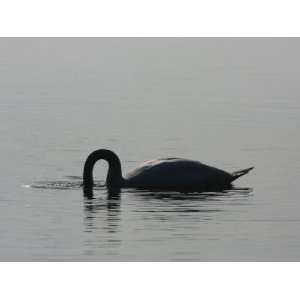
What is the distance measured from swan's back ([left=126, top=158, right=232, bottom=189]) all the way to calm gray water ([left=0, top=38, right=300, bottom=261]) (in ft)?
1.22

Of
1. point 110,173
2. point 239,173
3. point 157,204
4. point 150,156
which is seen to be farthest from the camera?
point 150,156

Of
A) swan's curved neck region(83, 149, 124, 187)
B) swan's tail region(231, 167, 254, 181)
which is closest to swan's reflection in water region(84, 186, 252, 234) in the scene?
swan's curved neck region(83, 149, 124, 187)

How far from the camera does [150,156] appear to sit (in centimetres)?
2477

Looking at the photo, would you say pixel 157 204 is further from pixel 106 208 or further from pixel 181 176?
pixel 181 176

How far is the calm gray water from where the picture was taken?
17.8m

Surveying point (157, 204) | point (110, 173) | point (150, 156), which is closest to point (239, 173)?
point (110, 173)

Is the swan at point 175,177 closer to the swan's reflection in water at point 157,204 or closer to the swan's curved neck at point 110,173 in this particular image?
the swan's curved neck at point 110,173

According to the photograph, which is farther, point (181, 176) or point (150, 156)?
point (150, 156)

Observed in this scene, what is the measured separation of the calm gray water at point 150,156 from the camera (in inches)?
701

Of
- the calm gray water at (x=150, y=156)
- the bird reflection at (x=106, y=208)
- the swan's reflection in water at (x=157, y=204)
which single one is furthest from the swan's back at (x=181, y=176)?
the bird reflection at (x=106, y=208)

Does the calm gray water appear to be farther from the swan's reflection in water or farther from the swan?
the swan

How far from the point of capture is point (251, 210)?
65.6 ft

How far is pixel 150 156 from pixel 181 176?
284cm

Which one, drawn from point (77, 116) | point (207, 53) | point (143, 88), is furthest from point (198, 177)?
point (207, 53)
